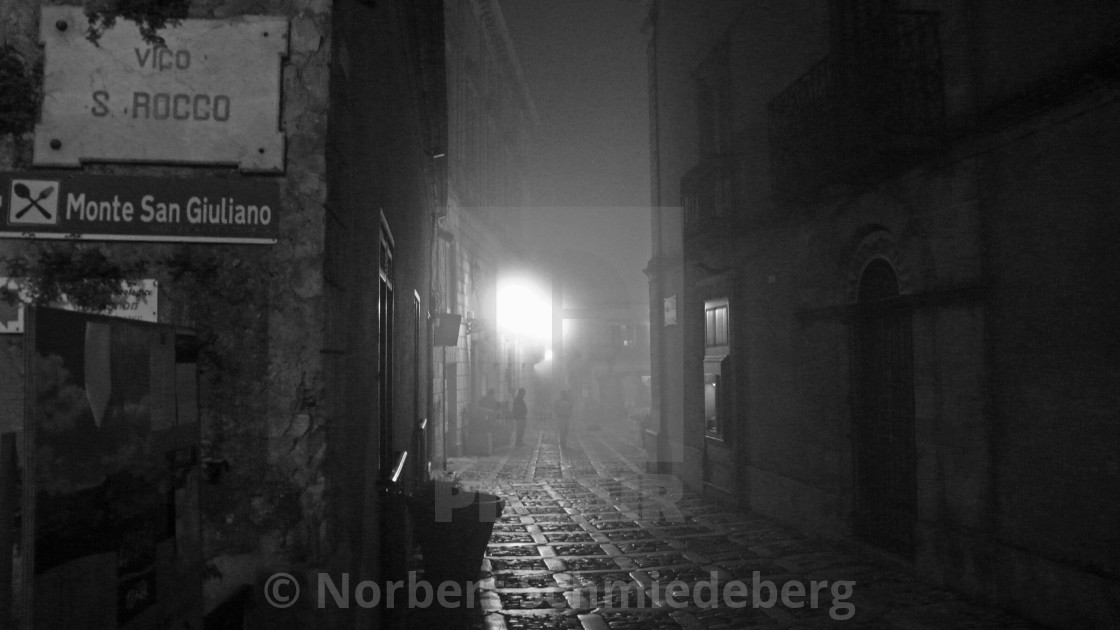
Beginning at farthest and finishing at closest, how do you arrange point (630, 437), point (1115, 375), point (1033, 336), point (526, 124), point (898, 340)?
point (526, 124) → point (630, 437) → point (898, 340) → point (1033, 336) → point (1115, 375)

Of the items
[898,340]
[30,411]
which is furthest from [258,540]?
[898,340]

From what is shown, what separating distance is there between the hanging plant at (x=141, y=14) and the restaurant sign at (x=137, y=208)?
685mm

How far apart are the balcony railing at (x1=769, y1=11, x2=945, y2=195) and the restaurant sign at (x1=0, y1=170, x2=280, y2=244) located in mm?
7010

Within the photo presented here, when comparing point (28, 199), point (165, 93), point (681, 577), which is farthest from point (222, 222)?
point (681, 577)

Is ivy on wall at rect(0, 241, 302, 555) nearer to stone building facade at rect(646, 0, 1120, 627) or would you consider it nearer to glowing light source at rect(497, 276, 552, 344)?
stone building facade at rect(646, 0, 1120, 627)

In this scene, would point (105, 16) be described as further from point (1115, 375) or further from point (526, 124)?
point (526, 124)

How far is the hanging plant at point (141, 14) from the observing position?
3.34 m

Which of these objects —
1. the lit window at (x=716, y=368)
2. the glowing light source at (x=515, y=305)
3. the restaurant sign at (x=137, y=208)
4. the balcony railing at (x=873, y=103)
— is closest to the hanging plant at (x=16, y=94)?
the restaurant sign at (x=137, y=208)

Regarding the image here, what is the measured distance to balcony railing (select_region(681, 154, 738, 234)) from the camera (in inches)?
541

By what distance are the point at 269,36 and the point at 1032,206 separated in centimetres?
667

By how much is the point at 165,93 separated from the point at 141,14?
395 mm

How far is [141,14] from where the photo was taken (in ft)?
11.1

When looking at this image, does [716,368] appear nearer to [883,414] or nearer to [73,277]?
[883,414]

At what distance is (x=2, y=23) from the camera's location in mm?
3297
